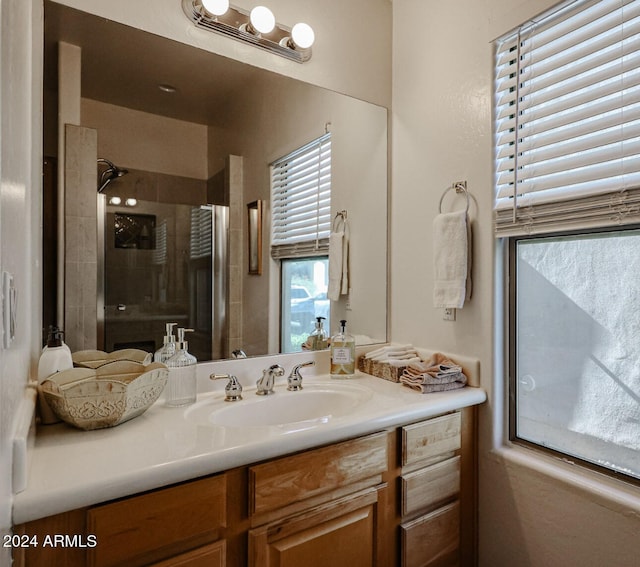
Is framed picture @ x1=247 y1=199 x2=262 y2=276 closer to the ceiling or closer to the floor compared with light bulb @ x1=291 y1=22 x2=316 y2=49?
closer to the floor

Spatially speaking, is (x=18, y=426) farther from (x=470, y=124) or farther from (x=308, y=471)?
(x=470, y=124)

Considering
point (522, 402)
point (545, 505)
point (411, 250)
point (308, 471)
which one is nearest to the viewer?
point (308, 471)

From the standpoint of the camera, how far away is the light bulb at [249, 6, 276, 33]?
1.47 metres

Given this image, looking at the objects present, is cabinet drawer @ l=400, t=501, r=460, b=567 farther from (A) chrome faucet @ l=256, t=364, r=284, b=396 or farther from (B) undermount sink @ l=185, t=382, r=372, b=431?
(A) chrome faucet @ l=256, t=364, r=284, b=396

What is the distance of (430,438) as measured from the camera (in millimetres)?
1306

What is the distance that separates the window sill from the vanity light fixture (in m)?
1.65

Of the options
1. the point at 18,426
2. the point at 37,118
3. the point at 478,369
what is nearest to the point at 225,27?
the point at 37,118

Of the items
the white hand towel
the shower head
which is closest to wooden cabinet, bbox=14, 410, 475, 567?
the white hand towel

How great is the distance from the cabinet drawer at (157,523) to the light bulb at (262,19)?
4.79 ft

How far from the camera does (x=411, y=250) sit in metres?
1.77

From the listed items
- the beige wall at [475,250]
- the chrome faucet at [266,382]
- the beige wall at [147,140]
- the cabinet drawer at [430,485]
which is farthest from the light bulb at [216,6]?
the cabinet drawer at [430,485]

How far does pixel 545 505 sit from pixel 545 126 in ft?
3.91

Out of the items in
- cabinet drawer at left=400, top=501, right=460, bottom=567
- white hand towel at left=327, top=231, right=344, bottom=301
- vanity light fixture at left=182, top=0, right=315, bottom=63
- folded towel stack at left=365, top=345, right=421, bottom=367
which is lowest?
cabinet drawer at left=400, top=501, right=460, bottom=567

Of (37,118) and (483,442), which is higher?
(37,118)
